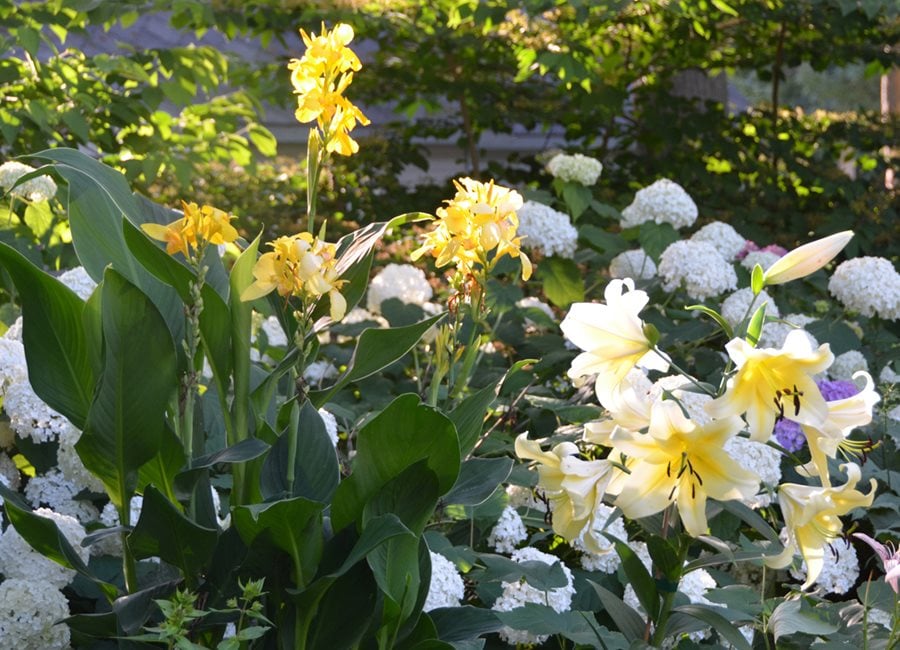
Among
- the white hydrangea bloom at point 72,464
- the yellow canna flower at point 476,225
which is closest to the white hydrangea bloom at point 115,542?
the white hydrangea bloom at point 72,464

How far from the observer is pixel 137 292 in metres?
1.56

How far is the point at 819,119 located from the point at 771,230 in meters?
1.15

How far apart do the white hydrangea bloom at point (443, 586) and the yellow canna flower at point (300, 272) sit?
21.5 inches

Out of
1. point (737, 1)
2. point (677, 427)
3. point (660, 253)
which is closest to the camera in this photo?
point (677, 427)

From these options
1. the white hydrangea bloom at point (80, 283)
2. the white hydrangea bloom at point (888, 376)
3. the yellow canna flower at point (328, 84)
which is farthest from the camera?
the white hydrangea bloom at point (888, 376)

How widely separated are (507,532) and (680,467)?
28.7 inches

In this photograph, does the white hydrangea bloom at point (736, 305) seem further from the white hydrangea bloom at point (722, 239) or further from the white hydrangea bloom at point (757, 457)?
the white hydrangea bloom at point (757, 457)

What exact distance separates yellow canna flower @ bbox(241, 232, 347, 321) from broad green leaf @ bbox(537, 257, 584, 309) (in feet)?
6.10

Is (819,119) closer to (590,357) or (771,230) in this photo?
(771,230)

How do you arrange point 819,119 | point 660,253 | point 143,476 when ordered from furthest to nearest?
point 819,119
point 660,253
point 143,476

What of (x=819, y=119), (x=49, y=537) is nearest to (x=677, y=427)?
(x=49, y=537)

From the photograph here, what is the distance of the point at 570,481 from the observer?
1534mm

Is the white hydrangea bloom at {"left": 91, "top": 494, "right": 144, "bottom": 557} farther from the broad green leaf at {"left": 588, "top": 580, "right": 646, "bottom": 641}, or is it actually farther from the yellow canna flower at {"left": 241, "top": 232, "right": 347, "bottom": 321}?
the broad green leaf at {"left": 588, "top": 580, "right": 646, "bottom": 641}

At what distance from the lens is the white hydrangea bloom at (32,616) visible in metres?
1.68
